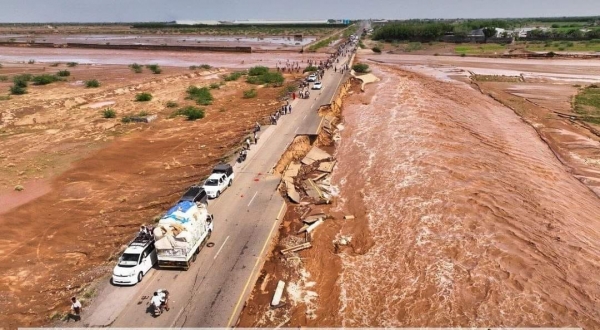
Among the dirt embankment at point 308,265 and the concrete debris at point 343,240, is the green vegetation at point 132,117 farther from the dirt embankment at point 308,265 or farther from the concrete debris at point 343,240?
the concrete debris at point 343,240

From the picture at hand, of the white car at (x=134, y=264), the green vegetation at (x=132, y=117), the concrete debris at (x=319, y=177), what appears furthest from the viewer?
the green vegetation at (x=132, y=117)

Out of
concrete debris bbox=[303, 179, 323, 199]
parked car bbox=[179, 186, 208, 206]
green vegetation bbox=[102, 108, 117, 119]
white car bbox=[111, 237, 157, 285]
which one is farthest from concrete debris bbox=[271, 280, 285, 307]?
green vegetation bbox=[102, 108, 117, 119]

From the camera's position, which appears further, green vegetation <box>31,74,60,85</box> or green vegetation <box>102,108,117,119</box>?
green vegetation <box>31,74,60,85</box>

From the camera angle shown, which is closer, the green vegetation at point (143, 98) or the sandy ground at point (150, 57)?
the green vegetation at point (143, 98)

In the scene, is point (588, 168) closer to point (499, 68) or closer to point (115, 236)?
point (115, 236)

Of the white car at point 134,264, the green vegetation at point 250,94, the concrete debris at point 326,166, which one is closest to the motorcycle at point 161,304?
the white car at point 134,264

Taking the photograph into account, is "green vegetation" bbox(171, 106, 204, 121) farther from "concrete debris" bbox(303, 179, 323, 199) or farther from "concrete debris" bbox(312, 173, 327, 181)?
"concrete debris" bbox(303, 179, 323, 199)

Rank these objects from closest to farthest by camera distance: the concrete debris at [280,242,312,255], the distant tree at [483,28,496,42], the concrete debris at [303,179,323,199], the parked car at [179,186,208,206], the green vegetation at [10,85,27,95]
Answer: the concrete debris at [280,242,312,255] < the parked car at [179,186,208,206] < the concrete debris at [303,179,323,199] < the green vegetation at [10,85,27,95] < the distant tree at [483,28,496,42]
